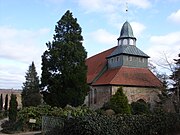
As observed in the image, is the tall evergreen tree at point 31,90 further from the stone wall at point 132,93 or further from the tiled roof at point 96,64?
the stone wall at point 132,93

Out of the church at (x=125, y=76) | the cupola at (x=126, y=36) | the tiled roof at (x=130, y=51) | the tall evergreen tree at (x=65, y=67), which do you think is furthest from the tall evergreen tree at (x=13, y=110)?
the cupola at (x=126, y=36)

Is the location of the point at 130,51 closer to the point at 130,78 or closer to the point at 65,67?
the point at 130,78

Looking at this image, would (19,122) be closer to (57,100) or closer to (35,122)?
(35,122)

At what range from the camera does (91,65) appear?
168ft

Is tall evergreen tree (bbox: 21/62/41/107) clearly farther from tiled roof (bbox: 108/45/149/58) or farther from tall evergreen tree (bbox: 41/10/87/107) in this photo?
tall evergreen tree (bbox: 41/10/87/107)

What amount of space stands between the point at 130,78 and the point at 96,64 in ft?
32.9

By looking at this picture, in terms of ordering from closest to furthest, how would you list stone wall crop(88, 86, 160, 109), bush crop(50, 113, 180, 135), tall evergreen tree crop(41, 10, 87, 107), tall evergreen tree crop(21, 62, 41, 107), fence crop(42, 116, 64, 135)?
1. bush crop(50, 113, 180, 135)
2. fence crop(42, 116, 64, 135)
3. tall evergreen tree crop(41, 10, 87, 107)
4. stone wall crop(88, 86, 160, 109)
5. tall evergreen tree crop(21, 62, 41, 107)

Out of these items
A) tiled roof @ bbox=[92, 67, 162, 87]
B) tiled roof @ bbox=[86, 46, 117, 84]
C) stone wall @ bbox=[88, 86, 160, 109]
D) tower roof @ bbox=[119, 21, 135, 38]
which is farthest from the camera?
tower roof @ bbox=[119, 21, 135, 38]

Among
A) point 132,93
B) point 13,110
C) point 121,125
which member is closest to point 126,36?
point 132,93

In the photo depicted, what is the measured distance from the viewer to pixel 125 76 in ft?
135

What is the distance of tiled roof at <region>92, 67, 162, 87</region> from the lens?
40275mm

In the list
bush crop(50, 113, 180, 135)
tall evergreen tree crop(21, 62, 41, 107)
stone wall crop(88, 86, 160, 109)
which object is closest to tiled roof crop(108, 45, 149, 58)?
stone wall crop(88, 86, 160, 109)

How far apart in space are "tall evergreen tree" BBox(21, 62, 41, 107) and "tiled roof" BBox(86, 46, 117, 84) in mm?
8090

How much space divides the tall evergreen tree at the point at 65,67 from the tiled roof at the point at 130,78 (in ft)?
35.2
